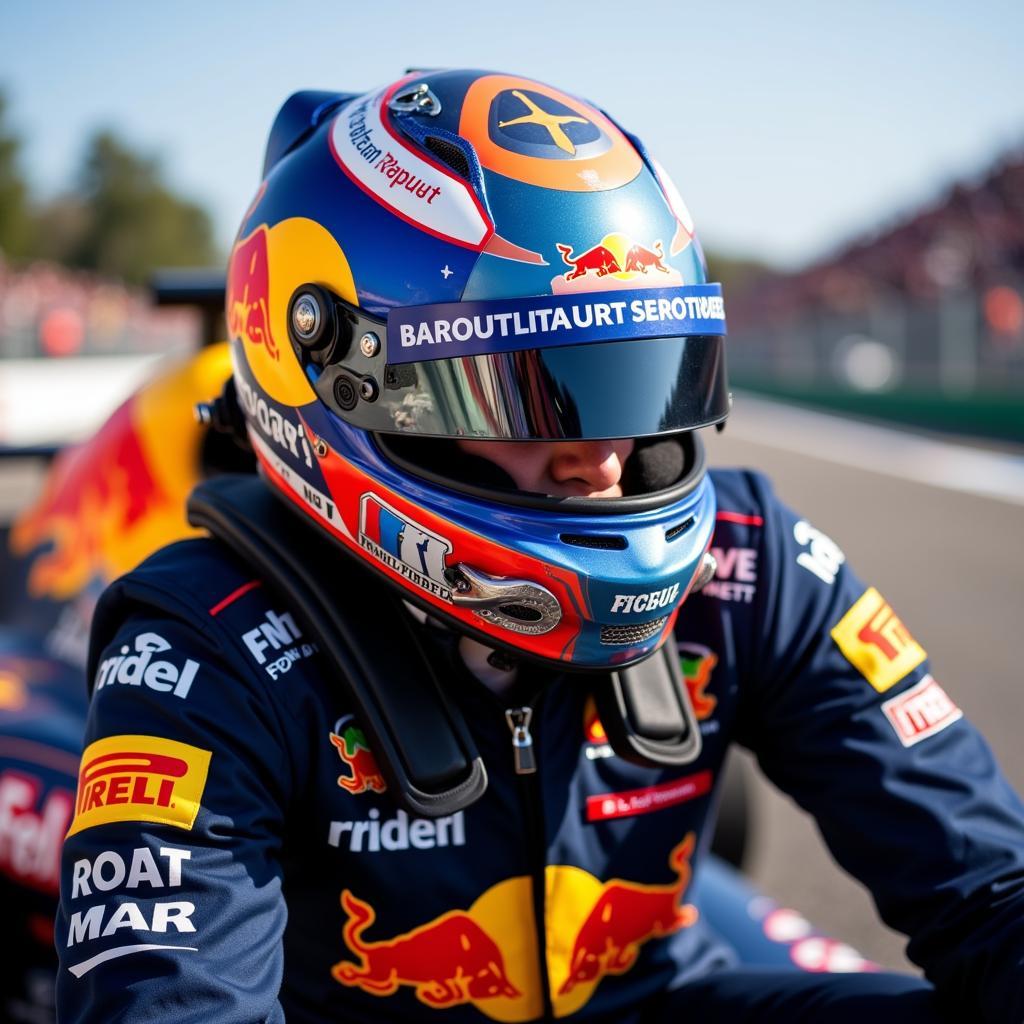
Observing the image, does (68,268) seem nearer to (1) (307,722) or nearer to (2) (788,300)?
(2) (788,300)

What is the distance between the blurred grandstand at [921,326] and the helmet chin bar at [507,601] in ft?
Result: 47.0

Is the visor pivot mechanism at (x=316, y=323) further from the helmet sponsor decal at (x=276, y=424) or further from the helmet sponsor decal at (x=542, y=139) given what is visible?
the helmet sponsor decal at (x=542, y=139)

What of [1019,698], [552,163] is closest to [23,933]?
[552,163]

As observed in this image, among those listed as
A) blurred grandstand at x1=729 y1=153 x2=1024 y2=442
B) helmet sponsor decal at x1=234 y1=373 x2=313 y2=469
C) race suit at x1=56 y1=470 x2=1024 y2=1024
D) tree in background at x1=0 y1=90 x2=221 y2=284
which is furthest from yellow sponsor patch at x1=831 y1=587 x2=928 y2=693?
tree in background at x1=0 y1=90 x2=221 y2=284

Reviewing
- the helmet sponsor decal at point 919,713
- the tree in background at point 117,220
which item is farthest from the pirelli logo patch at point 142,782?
the tree in background at point 117,220

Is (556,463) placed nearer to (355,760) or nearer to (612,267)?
(612,267)

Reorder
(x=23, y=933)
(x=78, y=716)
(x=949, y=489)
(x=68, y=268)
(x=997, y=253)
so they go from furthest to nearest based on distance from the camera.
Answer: (x=68, y=268) → (x=997, y=253) → (x=949, y=489) → (x=78, y=716) → (x=23, y=933)

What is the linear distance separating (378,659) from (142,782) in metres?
0.30

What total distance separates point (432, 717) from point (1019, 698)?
3829mm

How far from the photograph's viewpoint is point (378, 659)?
141cm

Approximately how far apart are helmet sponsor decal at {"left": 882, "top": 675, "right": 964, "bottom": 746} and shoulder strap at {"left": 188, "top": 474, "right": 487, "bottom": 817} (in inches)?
22.2

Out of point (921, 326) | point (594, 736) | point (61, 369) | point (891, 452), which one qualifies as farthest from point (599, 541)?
point (921, 326)

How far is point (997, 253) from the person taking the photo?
26422 millimetres

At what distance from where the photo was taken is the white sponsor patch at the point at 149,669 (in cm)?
131
